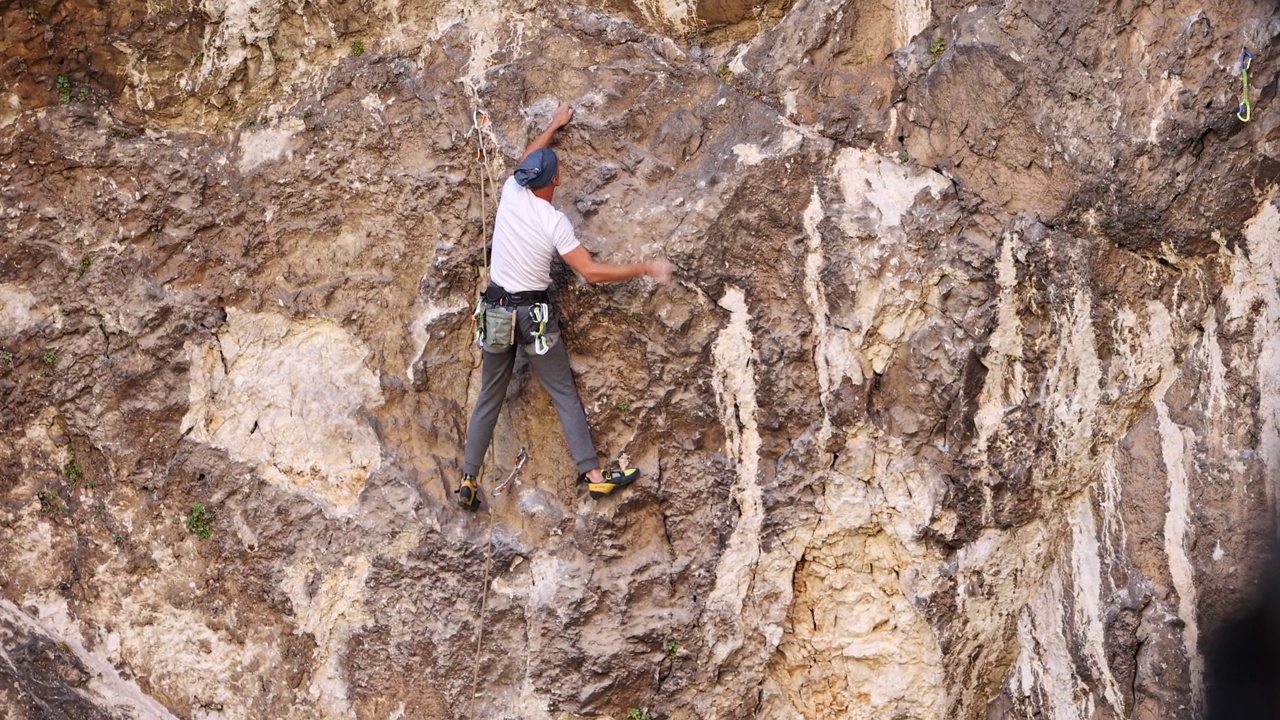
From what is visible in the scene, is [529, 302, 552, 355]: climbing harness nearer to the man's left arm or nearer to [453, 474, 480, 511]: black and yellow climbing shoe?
the man's left arm

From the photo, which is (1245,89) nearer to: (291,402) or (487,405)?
(487,405)

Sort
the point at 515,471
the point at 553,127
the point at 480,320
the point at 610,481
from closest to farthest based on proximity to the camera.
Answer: the point at 480,320 → the point at 553,127 → the point at 610,481 → the point at 515,471

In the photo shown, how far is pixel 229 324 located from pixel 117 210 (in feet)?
3.14

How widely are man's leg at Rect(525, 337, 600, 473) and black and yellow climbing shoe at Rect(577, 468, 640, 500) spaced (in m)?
0.09

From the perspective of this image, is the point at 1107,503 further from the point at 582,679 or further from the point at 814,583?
the point at 582,679

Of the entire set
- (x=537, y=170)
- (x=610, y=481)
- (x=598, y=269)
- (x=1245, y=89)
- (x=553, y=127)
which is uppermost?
(x=1245, y=89)

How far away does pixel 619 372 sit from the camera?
6617 millimetres

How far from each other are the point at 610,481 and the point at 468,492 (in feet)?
2.72

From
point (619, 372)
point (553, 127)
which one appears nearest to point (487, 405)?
point (619, 372)

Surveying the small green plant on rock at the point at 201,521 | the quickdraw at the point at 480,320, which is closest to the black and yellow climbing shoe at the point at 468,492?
the quickdraw at the point at 480,320

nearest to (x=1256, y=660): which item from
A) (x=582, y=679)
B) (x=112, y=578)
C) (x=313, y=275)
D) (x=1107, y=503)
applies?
(x=1107, y=503)

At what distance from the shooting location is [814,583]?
6.64 m

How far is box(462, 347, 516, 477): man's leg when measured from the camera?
6.29 meters

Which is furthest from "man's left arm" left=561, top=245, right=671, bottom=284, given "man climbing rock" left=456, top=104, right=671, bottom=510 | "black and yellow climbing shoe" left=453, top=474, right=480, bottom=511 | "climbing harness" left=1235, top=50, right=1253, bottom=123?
"climbing harness" left=1235, top=50, right=1253, bottom=123
